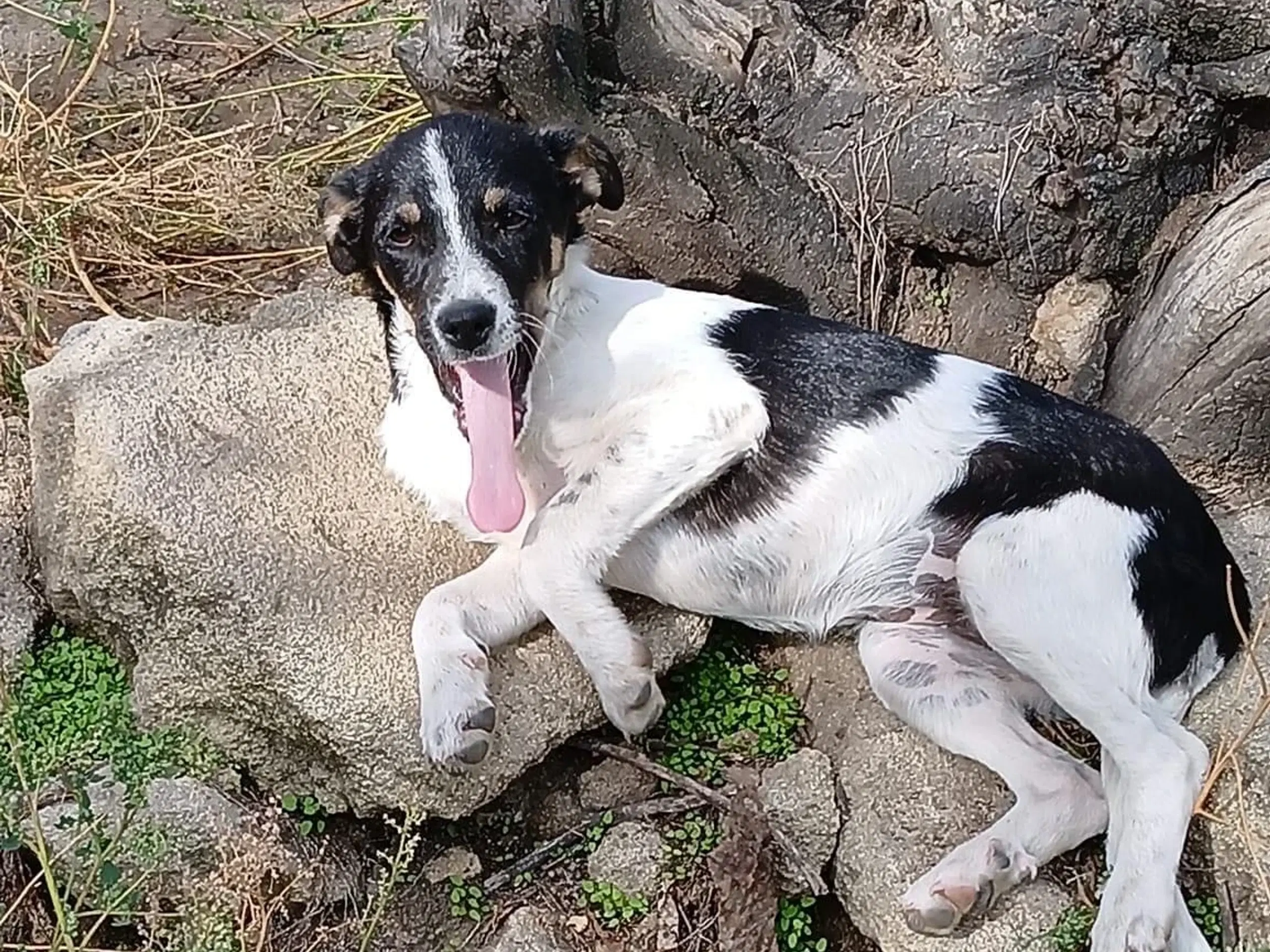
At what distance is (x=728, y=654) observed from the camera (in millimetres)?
4789

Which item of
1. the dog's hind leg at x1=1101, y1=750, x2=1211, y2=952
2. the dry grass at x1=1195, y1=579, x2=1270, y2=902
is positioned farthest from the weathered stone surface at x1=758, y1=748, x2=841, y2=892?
the dry grass at x1=1195, y1=579, x2=1270, y2=902

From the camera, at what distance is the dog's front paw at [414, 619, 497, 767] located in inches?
161

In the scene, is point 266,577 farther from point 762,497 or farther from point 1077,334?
point 1077,334

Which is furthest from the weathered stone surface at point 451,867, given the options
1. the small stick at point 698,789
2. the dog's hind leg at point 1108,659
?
the dog's hind leg at point 1108,659

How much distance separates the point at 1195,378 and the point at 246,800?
292cm

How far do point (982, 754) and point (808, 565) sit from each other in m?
0.69

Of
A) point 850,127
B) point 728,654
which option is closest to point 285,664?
point 728,654

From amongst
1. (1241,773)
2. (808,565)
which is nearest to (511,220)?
(808,565)

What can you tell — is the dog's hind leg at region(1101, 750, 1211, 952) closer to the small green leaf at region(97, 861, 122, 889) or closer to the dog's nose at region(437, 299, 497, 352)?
the dog's nose at region(437, 299, 497, 352)

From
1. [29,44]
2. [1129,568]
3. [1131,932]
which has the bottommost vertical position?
[29,44]

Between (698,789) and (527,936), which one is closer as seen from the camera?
(527,936)

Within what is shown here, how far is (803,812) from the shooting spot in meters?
4.35

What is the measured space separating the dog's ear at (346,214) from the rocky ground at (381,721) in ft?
1.92

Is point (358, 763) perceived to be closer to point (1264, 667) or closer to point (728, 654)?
point (728, 654)
